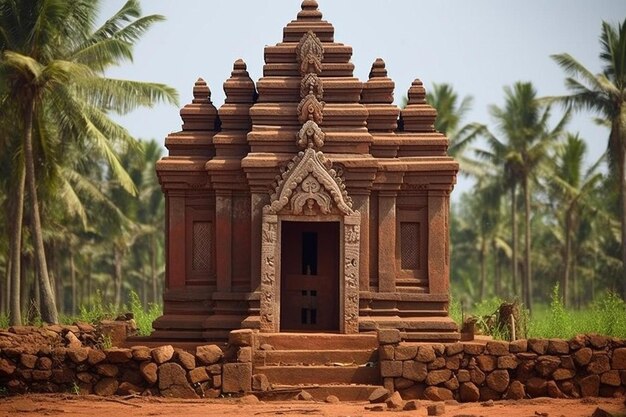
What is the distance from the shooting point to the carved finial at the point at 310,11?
19.2m

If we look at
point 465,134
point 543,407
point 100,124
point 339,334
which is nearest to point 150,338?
point 339,334

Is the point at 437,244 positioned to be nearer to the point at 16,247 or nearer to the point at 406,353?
the point at 406,353

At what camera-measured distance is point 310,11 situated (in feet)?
63.1

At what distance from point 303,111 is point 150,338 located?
14.9 ft

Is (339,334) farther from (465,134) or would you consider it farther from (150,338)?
(465,134)

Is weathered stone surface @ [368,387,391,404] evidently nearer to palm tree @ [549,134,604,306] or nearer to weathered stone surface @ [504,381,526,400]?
weathered stone surface @ [504,381,526,400]

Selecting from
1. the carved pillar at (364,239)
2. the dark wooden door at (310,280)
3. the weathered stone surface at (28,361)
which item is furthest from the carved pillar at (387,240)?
the weathered stone surface at (28,361)

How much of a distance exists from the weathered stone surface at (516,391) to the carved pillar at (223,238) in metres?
5.10

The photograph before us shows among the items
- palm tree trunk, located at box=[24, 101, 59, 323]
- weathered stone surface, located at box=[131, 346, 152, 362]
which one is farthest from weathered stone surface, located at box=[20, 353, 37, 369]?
palm tree trunk, located at box=[24, 101, 59, 323]

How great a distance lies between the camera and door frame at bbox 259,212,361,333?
669 inches

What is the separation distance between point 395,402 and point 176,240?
5547mm

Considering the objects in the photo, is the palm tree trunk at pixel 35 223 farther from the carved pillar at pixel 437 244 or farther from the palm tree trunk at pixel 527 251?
the palm tree trunk at pixel 527 251

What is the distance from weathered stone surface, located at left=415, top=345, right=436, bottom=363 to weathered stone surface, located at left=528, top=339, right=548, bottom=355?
1408mm

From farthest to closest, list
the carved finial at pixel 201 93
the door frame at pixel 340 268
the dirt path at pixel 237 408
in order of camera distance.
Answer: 1. the carved finial at pixel 201 93
2. the door frame at pixel 340 268
3. the dirt path at pixel 237 408
